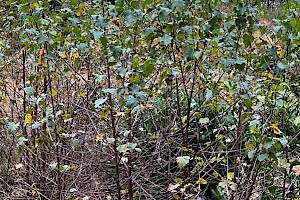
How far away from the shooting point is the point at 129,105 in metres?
1.63

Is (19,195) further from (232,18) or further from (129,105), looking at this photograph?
(232,18)

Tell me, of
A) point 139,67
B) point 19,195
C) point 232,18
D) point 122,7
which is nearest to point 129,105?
point 139,67

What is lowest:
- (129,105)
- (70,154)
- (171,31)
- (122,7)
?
(70,154)

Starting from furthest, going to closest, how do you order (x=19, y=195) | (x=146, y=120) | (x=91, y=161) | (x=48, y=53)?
(x=146, y=120)
(x=19, y=195)
(x=91, y=161)
(x=48, y=53)

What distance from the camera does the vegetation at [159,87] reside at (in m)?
1.85

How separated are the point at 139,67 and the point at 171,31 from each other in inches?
9.7

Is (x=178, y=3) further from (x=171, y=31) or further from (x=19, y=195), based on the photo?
(x=19, y=195)

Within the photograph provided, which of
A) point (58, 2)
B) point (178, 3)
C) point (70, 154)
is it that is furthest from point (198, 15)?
point (70, 154)

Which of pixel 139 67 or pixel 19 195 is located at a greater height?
pixel 139 67

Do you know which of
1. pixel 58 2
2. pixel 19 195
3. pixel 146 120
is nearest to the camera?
pixel 58 2

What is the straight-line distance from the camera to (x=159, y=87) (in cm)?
233

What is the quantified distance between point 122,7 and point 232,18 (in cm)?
54

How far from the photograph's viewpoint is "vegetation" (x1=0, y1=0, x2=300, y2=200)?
185 centimetres

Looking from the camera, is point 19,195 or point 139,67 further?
point 19,195
